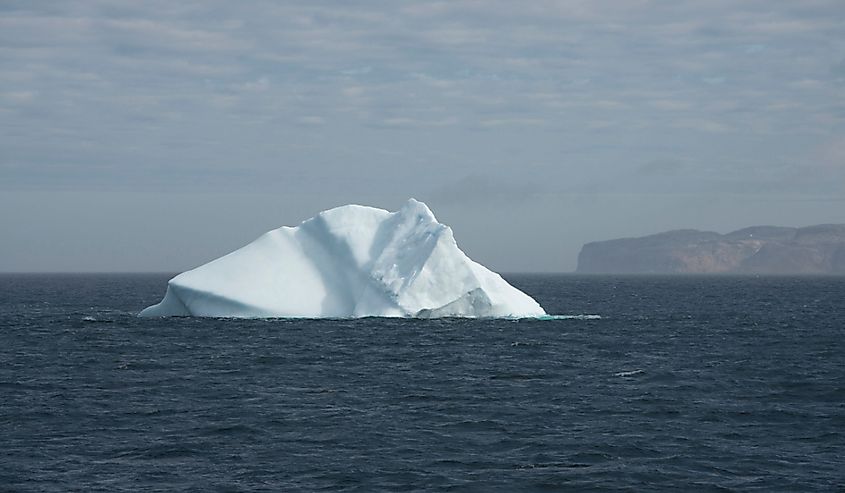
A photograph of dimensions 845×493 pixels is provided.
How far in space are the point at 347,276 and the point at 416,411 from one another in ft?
77.3

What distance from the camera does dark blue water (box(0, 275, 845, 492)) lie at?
55.8 ft

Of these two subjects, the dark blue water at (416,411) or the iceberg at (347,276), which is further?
the iceberg at (347,276)

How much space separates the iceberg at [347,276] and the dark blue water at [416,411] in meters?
3.06

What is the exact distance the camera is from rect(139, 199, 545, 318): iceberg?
4466 centimetres

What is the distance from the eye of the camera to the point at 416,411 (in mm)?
23141

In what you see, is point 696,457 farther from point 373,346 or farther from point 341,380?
point 373,346

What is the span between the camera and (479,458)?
59.7ft

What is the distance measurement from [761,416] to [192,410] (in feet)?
43.0

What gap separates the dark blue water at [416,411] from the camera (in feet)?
55.8

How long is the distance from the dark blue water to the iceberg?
306 centimetres

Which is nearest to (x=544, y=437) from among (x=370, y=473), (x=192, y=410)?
(x=370, y=473)

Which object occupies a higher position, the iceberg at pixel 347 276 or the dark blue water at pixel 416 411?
the iceberg at pixel 347 276

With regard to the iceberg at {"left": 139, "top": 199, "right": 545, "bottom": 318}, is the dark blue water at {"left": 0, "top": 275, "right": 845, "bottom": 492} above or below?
below

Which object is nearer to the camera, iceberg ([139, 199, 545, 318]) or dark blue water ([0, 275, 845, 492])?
dark blue water ([0, 275, 845, 492])
